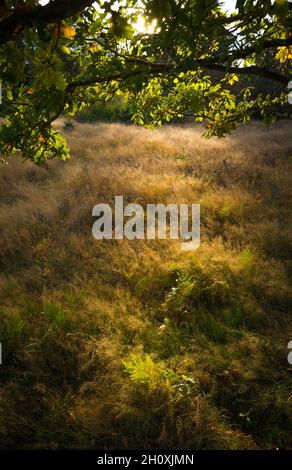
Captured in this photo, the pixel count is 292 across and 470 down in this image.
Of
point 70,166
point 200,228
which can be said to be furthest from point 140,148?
point 200,228

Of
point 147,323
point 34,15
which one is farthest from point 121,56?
point 147,323

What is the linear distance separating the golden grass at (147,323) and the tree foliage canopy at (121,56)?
2.45 metres

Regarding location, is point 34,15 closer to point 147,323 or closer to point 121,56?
point 121,56

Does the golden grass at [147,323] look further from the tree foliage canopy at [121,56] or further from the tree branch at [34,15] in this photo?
the tree branch at [34,15]

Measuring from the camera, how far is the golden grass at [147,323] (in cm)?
396

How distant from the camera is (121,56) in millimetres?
4473

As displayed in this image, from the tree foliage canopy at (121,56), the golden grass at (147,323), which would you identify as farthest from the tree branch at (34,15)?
the golden grass at (147,323)

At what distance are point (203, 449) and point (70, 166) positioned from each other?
11740 mm

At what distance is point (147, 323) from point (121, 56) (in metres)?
3.74

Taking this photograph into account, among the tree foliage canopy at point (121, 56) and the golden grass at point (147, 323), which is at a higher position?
the tree foliage canopy at point (121, 56)

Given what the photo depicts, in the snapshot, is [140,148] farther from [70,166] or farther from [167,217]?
[167,217]

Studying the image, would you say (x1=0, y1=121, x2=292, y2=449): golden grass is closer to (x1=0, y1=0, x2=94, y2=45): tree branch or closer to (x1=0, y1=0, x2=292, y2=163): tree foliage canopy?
(x1=0, y1=0, x2=292, y2=163): tree foliage canopy

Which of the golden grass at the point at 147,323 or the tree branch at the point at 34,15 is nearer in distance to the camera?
the tree branch at the point at 34,15

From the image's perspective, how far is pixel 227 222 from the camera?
840 centimetres
